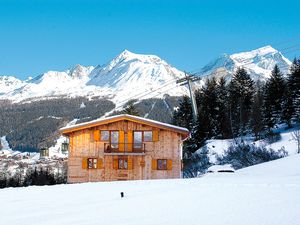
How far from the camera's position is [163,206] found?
12430mm

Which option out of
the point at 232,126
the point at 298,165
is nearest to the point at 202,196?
the point at 298,165

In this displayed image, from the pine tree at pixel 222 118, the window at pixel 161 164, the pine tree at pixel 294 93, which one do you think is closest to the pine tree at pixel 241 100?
the pine tree at pixel 222 118

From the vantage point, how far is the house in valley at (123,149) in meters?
40.3

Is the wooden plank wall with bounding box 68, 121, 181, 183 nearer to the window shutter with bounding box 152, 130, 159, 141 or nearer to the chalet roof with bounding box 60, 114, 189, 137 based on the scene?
the window shutter with bounding box 152, 130, 159, 141

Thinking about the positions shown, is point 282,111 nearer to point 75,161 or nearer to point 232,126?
point 232,126

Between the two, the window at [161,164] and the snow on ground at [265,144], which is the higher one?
the snow on ground at [265,144]

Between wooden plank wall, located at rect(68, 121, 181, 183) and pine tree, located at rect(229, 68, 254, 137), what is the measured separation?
25.1 meters

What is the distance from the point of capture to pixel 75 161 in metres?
40.8

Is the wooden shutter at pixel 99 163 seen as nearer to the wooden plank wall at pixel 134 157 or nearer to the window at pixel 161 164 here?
the wooden plank wall at pixel 134 157

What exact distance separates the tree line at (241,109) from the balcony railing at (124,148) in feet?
56.3

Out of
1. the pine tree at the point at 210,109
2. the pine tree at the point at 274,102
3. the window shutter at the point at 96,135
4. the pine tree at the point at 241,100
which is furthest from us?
the pine tree at the point at 241,100

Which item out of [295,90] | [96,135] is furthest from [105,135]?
[295,90]

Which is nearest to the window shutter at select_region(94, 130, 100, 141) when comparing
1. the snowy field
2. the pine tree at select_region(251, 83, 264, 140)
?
the snowy field

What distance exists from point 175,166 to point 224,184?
23.1m
